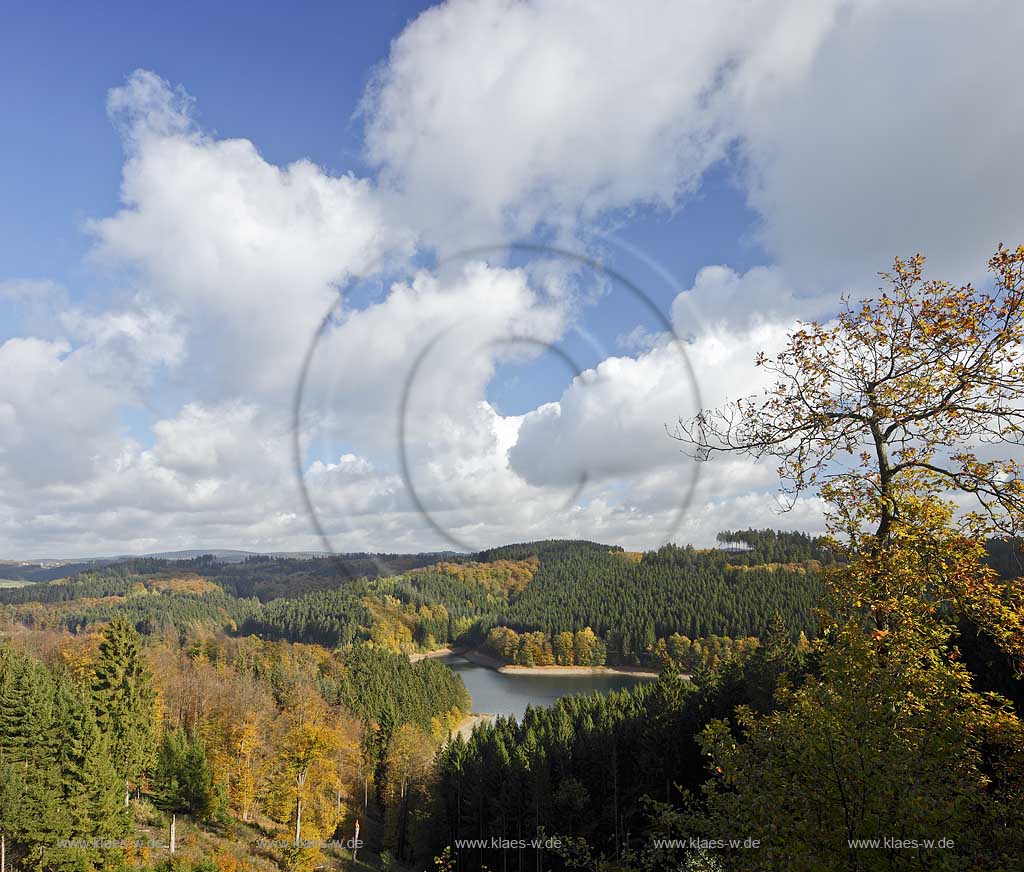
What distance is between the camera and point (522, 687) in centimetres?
10662

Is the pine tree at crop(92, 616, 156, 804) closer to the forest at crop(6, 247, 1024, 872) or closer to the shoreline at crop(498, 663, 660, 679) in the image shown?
the forest at crop(6, 247, 1024, 872)

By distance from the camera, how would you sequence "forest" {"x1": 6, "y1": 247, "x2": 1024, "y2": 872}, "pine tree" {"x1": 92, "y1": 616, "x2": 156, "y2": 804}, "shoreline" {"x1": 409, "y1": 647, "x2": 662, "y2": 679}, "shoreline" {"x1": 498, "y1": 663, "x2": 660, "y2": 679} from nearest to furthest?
"forest" {"x1": 6, "y1": 247, "x2": 1024, "y2": 872} < "pine tree" {"x1": 92, "y1": 616, "x2": 156, "y2": 804} < "shoreline" {"x1": 409, "y1": 647, "x2": 662, "y2": 679} < "shoreline" {"x1": 498, "y1": 663, "x2": 660, "y2": 679}

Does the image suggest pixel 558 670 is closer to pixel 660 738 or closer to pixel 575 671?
pixel 575 671

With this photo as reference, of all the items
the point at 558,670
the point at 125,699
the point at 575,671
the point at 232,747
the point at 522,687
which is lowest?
the point at 558,670

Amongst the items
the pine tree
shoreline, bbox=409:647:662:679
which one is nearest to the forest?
the pine tree

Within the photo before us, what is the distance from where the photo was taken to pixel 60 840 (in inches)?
906

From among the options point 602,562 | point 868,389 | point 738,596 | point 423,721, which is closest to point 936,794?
point 868,389

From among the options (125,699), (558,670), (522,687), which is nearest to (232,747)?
(125,699)

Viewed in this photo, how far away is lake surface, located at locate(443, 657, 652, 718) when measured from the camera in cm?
8836

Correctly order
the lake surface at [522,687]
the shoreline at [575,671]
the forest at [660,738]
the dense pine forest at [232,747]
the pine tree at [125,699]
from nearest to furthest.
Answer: the forest at [660,738], the dense pine forest at [232,747], the pine tree at [125,699], the lake surface at [522,687], the shoreline at [575,671]

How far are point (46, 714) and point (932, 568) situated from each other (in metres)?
37.1

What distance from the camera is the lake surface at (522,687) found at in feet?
290

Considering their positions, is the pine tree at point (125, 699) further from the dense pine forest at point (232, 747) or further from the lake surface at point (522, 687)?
the lake surface at point (522, 687)

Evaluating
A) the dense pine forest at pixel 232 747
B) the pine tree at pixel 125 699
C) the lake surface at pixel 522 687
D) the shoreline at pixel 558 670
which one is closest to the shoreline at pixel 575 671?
the shoreline at pixel 558 670
